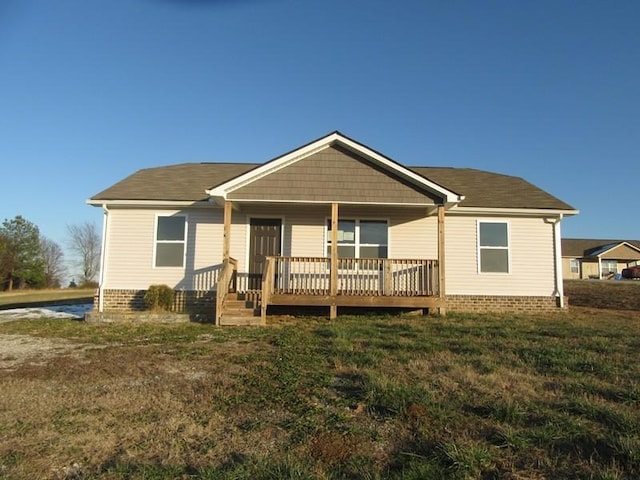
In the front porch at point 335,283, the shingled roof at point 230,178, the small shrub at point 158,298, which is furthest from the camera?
the shingled roof at point 230,178

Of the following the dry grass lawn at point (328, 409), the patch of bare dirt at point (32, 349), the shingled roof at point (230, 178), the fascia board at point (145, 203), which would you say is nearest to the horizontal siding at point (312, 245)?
the fascia board at point (145, 203)

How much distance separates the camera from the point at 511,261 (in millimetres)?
12734

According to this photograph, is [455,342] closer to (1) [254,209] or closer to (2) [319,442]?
(2) [319,442]

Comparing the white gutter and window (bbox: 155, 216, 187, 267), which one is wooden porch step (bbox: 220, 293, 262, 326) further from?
the white gutter

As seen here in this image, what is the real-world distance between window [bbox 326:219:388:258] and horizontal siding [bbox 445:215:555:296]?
6.17 feet

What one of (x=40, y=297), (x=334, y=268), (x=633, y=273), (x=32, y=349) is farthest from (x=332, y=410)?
Result: (x=633, y=273)

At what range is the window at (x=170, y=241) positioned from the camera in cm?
1255

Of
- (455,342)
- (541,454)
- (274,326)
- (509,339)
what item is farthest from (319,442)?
(274,326)

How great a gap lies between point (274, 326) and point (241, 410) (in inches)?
227

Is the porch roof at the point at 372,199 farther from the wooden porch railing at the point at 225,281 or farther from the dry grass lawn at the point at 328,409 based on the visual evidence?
the dry grass lawn at the point at 328,409

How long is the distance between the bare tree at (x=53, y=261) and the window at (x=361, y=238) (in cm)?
4795

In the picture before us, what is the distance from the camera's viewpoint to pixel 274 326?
1012 centimetres

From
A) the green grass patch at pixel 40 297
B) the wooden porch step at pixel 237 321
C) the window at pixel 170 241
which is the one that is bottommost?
the green grass patch at pixel 40 297

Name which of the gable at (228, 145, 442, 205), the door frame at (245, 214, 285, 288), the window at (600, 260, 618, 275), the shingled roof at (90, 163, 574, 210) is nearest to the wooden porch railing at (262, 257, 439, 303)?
the door frame at (245, 214, 285, 288)
